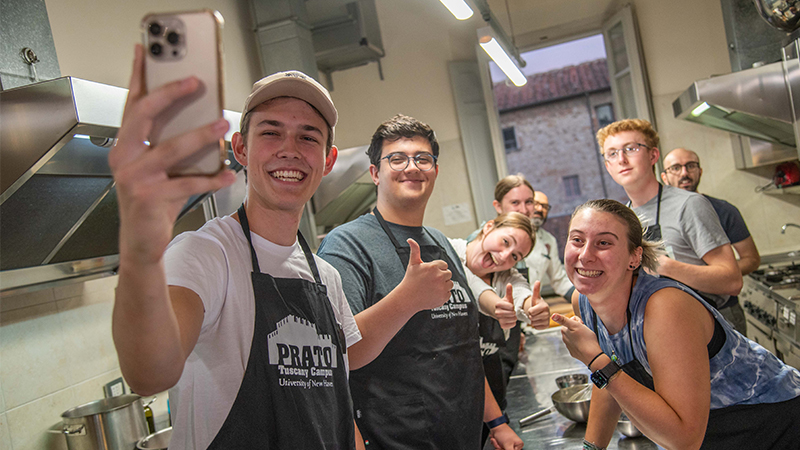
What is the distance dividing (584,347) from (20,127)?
1824 millimetres

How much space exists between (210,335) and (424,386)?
2.59ft

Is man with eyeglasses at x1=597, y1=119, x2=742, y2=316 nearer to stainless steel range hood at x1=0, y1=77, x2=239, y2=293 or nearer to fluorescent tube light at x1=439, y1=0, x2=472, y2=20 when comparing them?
fluorescent tube light at x1=439, y1=0, x2=472, y2=20

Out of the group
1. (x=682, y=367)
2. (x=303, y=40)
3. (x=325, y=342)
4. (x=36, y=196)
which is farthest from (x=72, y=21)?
(x=682, y=367)

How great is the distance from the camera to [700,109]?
419cm

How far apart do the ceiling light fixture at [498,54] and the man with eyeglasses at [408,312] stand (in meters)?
1.94

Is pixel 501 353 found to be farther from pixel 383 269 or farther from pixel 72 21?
pixel 72 21

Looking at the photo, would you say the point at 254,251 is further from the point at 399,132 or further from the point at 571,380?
the point at 571,380

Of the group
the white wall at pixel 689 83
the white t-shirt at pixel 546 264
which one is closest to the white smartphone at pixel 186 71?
the white t-shirt at pixel 546 264

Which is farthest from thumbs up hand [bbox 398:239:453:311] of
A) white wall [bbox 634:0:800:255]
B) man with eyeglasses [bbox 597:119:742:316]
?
white wall [bbox 634:0:800:255]

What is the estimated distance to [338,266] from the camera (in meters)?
1.55

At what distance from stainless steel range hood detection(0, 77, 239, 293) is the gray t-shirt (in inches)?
82.5

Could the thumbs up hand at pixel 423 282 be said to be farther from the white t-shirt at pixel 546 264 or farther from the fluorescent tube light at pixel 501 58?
the white t-shirt at pixel 546 264

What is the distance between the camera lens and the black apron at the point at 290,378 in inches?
36.9

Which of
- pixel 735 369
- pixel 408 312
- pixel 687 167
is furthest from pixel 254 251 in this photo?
pixel 687 167
